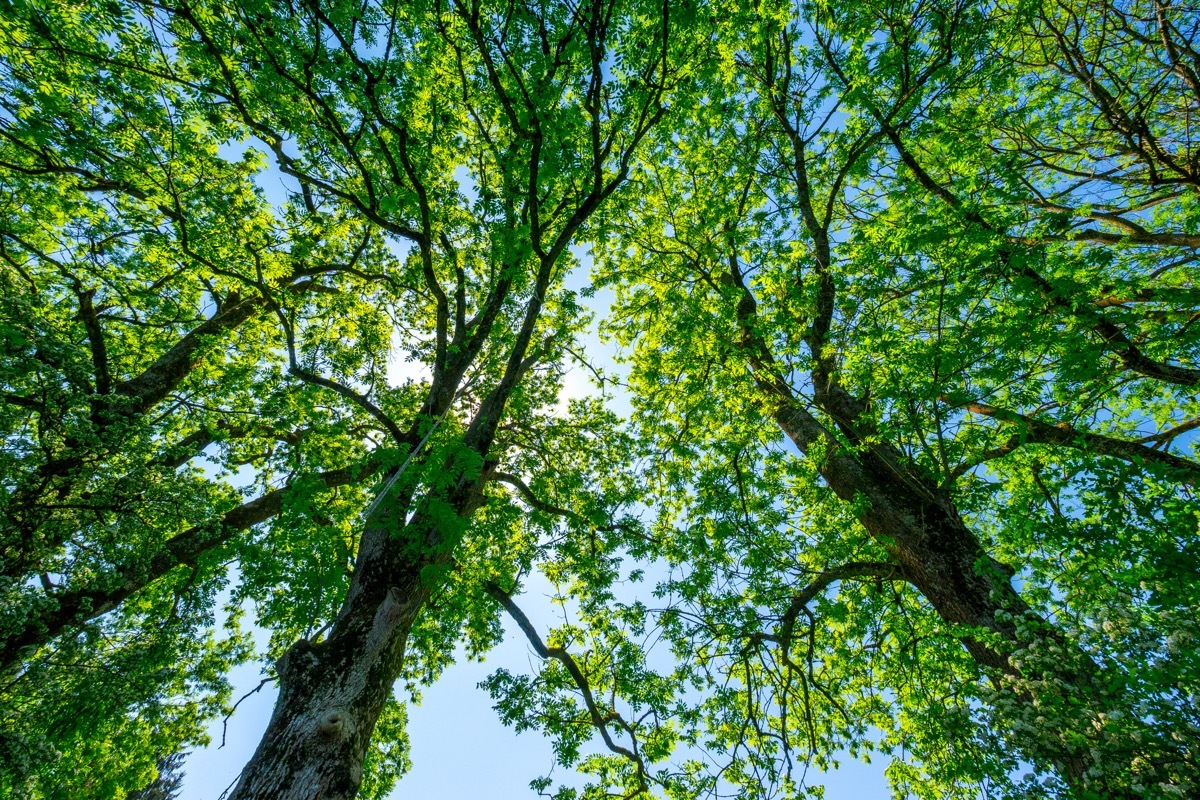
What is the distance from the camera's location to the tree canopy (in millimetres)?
3906

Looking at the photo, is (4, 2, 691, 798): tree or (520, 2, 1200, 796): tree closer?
(520, 2, 1200, 796): tree

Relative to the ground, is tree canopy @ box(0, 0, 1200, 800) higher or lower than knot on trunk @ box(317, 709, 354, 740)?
higher

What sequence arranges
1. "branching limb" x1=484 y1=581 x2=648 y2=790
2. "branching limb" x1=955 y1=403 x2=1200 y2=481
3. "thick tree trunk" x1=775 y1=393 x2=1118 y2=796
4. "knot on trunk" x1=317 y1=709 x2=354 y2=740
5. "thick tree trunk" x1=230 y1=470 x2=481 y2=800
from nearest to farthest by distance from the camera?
"thick tree trunk" x1=775 y1=393 x2=1118 y2=796, "thick tree trunk" x1=230 y1=470 x2=481 y2=800, "knot on trunk" x1=317 y1=709 x2=354 y2=740, "branching limb" x1=955 y1=403 x2=1200 y2=481, "branching limb" x1=484 y1=581 x2=648 y2=790

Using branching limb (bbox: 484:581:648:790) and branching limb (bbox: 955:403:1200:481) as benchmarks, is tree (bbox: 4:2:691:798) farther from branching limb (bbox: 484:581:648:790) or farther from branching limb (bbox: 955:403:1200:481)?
branching limb (bbox: 955:403:1200:481)

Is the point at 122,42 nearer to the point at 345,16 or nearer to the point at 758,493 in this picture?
the point at 345,16

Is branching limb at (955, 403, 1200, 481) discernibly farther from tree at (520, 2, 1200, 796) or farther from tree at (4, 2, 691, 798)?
tree at (4, 2, 691, 798)

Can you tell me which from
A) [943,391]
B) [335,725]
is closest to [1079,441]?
[943,391]

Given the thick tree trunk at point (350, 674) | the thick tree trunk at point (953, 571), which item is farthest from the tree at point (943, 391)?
the thick tree trunk at point (350, 674)

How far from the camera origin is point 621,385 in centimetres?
918

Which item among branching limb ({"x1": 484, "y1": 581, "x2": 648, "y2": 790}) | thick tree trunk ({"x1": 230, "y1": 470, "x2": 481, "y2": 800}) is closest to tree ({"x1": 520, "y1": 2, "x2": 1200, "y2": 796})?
branching limb ({"x1": 484, "y1": 581, "x2": 648, "y2": 790})

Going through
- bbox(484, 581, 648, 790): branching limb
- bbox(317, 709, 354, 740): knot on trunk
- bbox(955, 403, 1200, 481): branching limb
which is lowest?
bbox(317, 709, 354, 740): knot on trunk

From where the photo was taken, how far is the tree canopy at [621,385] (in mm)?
3906

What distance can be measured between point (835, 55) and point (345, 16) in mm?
6712

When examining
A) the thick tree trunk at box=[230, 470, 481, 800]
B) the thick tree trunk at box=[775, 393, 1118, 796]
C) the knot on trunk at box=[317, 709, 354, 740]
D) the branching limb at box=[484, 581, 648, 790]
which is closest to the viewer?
the thick tree trunk at box=[775, 393, 1118, 796]
